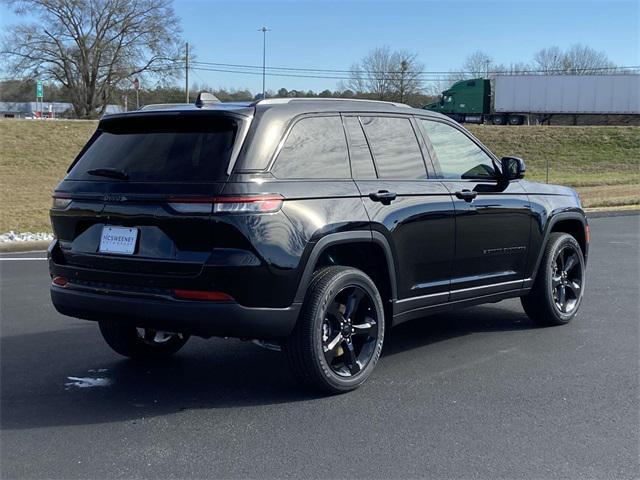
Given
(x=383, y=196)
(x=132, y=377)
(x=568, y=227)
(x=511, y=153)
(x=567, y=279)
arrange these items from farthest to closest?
(x=511, y=153)
(x=568, y=227)
(x=567, y=279)
(x=132, y=377)
(x=383, y=196)

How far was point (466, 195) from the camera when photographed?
19.0 feet

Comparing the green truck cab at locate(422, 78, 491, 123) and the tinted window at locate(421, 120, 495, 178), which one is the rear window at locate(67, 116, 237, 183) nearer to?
the tinted window at locate(421, 120, 495, 178)

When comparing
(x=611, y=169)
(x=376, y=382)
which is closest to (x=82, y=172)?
(x=376, y=382)

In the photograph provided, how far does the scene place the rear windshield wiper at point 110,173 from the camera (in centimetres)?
471

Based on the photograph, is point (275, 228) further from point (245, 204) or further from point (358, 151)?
point (358, 151)

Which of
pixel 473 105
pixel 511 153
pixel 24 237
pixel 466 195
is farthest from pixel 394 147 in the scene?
pixel 473 105

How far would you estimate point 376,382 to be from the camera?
5.15 m

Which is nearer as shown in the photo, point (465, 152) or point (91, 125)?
point (465, 152)

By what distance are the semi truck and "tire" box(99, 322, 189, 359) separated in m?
51.7

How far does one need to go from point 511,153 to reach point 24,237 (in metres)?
31.7

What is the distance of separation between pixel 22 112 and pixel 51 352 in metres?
97.6

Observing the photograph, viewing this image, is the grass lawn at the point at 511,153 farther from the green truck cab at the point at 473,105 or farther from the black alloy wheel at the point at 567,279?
the black alloy wheel at the point at 567,279

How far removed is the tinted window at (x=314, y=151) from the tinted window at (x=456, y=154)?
100 cm

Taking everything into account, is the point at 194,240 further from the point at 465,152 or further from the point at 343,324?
the point at 465,152
